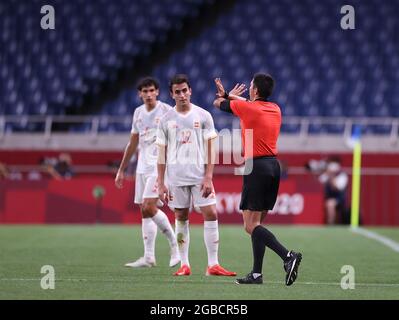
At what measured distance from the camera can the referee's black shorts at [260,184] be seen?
9.66 meters

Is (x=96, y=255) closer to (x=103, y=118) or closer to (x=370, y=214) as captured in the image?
(x=370, y=214)

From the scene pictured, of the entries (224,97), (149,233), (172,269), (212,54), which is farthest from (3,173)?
(224,97)

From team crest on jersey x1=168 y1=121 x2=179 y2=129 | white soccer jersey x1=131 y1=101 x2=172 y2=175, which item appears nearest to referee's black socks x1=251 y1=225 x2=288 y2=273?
team crest on jersey x1=168 y1=121 x2=179 y2=129

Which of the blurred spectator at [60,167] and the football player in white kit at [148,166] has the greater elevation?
the football player in white kit at [148,166]

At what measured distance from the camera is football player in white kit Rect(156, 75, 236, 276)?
417 inches

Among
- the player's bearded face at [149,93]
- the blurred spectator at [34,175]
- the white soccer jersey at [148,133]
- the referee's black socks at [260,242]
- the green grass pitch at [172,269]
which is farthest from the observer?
the blurred spectator at [34,175]

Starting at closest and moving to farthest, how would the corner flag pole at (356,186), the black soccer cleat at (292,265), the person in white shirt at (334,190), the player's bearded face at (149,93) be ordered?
the black soccer cleat at (292,265), the player's bearded face at (149,93), the corner flag pole at (356,186), the person in white shirt at (334,190)

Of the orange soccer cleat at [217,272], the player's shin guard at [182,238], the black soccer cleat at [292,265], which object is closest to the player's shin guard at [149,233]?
the player's shin guard at [182,238]

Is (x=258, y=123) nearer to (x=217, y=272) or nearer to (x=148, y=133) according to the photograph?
(x=217, y=272)

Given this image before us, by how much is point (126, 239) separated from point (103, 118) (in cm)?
875

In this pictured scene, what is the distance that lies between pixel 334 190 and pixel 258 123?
1245cm

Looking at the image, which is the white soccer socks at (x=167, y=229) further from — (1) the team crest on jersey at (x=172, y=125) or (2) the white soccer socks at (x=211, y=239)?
(1) the team crest on jersey at (x=172, y=125)

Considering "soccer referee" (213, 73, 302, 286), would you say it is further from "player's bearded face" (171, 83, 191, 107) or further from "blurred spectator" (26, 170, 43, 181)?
"blurred spectator" (26, 170, 43, 181)
